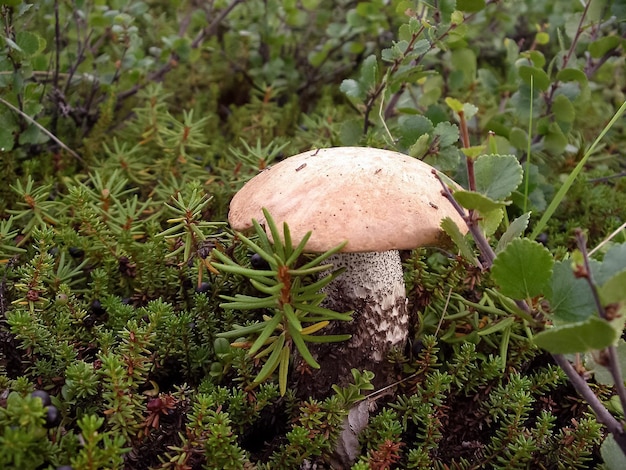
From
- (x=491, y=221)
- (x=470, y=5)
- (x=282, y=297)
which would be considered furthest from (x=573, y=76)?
(x=282, y=297)

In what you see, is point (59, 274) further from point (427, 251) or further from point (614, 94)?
point (614, 94)

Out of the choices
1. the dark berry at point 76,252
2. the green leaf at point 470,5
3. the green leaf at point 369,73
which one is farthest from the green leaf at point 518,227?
the dark berry at point 76,252

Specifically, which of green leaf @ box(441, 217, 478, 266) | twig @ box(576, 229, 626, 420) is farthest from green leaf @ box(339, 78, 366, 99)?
twig @ box(576, 229, 626, 420)

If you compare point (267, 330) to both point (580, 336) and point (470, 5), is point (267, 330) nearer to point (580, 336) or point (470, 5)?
point (580, 336)

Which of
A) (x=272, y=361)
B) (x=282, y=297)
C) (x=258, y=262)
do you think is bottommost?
(x=258, y=262)

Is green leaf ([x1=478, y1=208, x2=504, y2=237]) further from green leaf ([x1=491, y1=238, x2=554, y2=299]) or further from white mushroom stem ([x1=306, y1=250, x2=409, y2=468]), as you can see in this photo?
white mushroom stem ([x1=306, y1=250, x2=409, y2=468])
